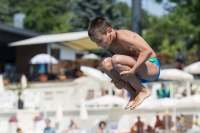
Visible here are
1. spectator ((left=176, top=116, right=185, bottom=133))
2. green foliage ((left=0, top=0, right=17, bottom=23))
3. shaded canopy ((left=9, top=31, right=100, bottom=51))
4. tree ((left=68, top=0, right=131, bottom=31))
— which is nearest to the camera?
spectator ((left=176, top=116, right=185, bottom=133))

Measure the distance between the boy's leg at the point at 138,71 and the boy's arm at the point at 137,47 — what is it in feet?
0.41

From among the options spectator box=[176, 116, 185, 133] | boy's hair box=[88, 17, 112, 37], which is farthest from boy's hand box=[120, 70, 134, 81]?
spectator box=[176, 116, 185, 133]

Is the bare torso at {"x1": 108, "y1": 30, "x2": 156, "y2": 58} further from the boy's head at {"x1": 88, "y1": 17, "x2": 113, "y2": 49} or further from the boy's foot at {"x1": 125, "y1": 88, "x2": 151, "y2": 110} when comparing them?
the boy's foot at {"x1": 125, "y1": 88, "x2": 151, "y2": 110}

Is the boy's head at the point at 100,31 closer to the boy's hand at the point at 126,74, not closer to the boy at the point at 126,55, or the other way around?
the boy at the point at 126,55

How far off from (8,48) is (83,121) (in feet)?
53.2

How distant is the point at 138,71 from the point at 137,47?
328mm

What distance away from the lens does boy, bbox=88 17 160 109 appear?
5934 mm

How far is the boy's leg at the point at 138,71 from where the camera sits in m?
6.06

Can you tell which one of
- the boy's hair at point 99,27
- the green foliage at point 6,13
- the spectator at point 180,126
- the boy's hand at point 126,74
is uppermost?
the green foliage at point 6,13

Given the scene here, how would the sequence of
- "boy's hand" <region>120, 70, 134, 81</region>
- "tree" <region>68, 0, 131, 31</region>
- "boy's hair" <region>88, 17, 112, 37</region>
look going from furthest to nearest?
"tree" <region>68, 0, 131, 31</region> → "boy's hand" <region>120, 70, 134, 81</region> → "boy's hair" <region>88, 17, 112, 37</region>

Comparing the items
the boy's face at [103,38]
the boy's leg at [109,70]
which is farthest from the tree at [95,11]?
the boy's face at [103,38]

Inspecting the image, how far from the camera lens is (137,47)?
6.02 metres

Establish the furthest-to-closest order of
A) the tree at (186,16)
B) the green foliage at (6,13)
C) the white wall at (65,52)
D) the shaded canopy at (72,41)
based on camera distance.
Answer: the green foliage at (6,13)
the white wall at (65,52)
the shaded canopy at (72,41)
the tree at (186,16)

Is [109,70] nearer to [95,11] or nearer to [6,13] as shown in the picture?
[95,11]
